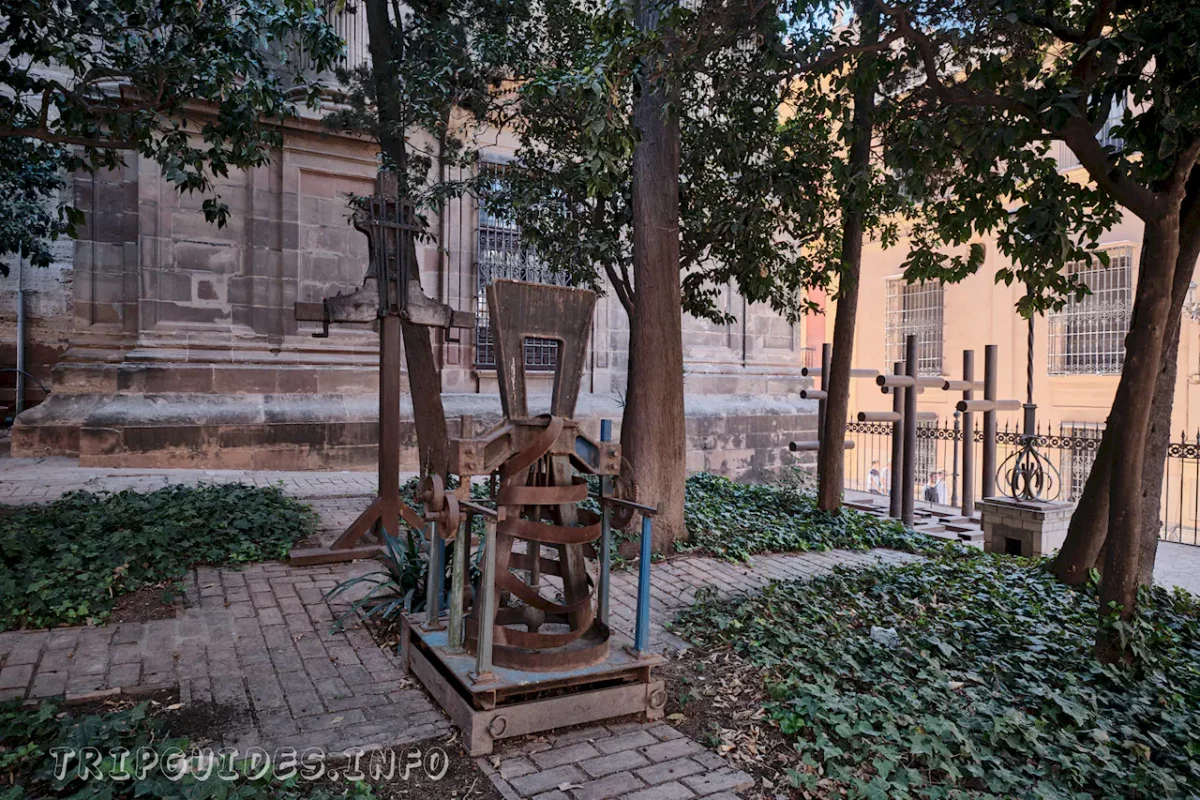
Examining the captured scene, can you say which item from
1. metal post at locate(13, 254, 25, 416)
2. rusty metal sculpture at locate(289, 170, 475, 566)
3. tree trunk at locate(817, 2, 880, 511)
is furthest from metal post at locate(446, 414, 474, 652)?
metal post at locate(13, 254, 25, 416)

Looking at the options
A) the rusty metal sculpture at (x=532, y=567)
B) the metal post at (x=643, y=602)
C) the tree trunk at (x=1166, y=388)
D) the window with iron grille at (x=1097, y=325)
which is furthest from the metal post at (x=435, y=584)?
the window with iron grille at (x=1097, y=325)

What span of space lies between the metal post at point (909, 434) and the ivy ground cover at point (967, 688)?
4.15 metres

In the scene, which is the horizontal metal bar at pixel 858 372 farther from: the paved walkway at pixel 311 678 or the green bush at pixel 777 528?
the paved walkway at pixel 311 678

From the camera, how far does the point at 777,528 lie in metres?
8.15

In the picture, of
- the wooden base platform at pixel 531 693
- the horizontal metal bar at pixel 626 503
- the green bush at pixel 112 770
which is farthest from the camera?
the horizontal metal bar at pixel 626 503

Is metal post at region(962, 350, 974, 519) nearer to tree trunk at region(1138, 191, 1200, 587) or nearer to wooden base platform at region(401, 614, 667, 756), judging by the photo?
tree trunk at region(1138, 191, 1200, 587)

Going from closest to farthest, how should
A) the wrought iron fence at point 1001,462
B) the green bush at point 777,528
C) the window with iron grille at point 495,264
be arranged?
A: the green bush at point 777,528 → the window with iron grille at point 495,264 → the wrought iron fence at point 1001,462

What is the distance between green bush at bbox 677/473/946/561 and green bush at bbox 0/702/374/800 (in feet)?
15.2

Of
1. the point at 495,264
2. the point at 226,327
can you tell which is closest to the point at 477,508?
the point at 226,327

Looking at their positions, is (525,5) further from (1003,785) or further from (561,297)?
(1003,785)

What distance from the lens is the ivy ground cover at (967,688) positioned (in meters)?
3.02

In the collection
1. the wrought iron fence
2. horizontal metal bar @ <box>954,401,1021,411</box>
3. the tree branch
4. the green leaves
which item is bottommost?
the wrought iron fence

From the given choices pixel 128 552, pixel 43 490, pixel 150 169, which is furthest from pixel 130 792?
pixel 150 169

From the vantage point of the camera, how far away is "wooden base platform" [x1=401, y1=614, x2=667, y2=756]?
319cm
